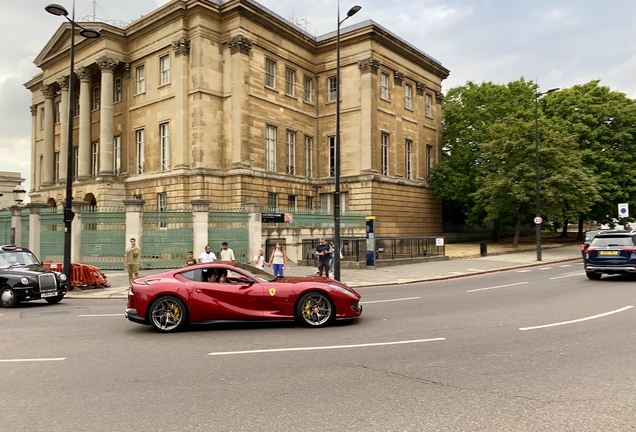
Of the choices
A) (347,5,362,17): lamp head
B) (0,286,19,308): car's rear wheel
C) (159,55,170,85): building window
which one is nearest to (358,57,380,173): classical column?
(159,55,170,85): building window

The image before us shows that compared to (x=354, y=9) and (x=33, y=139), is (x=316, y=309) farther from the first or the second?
(x=33, y=139)

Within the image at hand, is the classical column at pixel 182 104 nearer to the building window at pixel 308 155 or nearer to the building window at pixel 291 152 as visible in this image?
the building window at pixel 291 152

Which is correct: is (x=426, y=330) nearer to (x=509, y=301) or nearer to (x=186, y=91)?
(x=509, y=301)

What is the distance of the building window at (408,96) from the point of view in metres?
44.3

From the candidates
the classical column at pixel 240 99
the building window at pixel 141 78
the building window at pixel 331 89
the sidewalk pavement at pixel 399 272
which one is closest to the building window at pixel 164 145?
the building window at pixel 141 78

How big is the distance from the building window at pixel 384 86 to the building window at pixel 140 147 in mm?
19644

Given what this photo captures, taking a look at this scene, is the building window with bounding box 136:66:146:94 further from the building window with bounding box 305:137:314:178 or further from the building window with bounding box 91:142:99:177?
the building window with bounding box 305:137:314:178

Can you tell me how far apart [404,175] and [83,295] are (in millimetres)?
31995

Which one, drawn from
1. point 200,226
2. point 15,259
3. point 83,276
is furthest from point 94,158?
point 15,259

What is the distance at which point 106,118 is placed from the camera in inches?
1502

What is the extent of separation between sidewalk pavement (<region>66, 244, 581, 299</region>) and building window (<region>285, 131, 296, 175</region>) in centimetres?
1507

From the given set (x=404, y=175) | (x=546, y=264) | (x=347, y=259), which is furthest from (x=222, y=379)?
(x=404, y=175)

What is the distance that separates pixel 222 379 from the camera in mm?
5781

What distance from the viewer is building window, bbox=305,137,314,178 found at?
4112cm
